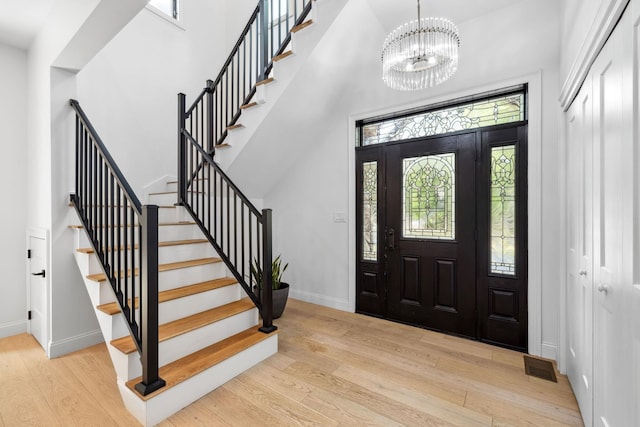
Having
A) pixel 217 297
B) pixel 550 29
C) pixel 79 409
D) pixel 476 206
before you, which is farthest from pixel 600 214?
pixel 79 409

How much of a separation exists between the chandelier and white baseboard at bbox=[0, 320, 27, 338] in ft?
13.1

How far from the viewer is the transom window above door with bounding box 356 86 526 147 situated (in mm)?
2523

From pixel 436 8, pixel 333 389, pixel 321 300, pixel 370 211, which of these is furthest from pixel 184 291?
pixel 436 8

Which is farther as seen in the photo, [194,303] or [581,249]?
[194,303]

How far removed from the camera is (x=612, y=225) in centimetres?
119

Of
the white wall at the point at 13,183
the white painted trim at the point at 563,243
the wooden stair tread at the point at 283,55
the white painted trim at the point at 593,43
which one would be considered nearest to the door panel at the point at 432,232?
the white painted trim at the point at 563,243

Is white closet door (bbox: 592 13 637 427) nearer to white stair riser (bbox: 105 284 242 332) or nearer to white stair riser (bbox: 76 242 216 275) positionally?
white stair riser (bbox: 105 284 242 332)

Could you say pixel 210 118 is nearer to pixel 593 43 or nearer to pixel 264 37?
pixel 264 37

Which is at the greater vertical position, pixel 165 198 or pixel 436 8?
pixel 436 8

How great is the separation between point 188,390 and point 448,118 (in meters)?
3.05

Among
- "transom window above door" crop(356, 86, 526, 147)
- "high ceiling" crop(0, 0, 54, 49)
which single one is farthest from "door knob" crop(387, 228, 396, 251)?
"high ceiling" crop(0, 0, 54, 49)

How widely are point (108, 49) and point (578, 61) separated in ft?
14.0

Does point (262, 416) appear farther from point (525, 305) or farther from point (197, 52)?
point (197, 52)

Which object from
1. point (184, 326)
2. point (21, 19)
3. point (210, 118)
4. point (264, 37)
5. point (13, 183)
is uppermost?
point (264, 37)
